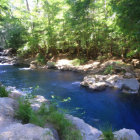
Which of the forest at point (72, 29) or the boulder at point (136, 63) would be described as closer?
the boulder at point (136, 63)

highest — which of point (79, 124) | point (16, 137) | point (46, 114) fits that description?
point (16, 137)

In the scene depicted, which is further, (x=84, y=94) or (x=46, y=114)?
(x=84, y=94)

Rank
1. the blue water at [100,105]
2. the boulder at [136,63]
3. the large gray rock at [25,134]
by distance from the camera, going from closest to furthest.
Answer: the large gray rock at [25,134] → the blue water at [100,105] → the boulder at [136,63]

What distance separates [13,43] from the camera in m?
20.3

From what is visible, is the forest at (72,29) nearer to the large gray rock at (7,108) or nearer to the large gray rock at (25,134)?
the large gray rock at (7,108)

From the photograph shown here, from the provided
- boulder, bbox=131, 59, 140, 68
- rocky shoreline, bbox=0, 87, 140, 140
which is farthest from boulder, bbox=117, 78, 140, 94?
rocky shoreline, bbox=0, 87, 140, 140

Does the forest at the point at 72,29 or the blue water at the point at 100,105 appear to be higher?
the forest at the point at 72,29

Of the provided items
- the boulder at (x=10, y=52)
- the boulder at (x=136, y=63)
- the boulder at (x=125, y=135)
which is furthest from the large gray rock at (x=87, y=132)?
the boulder at (x=10, y=52)

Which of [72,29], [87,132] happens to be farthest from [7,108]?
[72,29]

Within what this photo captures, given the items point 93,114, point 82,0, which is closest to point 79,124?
point 93,114

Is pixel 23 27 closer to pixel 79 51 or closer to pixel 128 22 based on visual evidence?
pixel 79 51

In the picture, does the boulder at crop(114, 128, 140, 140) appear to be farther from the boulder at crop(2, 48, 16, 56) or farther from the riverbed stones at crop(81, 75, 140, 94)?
the boulder at crop(2, 48, 16, 56)

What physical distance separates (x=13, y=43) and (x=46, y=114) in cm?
1993

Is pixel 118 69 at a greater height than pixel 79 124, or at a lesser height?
lesser
